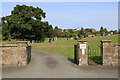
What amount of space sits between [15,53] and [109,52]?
318 inches

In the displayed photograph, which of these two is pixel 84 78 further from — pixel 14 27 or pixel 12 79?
pixel 14 27

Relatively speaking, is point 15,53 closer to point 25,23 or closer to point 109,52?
point 109,52

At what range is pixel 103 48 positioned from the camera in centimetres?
1109

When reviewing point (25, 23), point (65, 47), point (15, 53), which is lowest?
point (65, 47)

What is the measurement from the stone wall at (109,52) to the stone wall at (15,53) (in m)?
6.74

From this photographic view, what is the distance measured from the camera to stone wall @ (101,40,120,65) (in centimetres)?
1111

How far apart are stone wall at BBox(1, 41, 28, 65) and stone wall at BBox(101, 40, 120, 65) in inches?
265

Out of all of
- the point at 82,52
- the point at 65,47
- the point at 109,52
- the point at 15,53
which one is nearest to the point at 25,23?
the point at 65,47

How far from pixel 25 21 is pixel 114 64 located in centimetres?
2800

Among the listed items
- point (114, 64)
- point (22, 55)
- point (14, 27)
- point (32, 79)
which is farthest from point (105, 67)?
point (14, 27)

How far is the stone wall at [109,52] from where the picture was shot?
11109 millimetres

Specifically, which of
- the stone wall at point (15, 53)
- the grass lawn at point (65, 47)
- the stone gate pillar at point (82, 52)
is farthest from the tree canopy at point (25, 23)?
the stone gate pillar at point (82, 52)

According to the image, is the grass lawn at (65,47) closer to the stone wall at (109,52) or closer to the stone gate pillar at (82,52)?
the stone gate pillar at (82,52)

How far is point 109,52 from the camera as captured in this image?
36.7 ft
